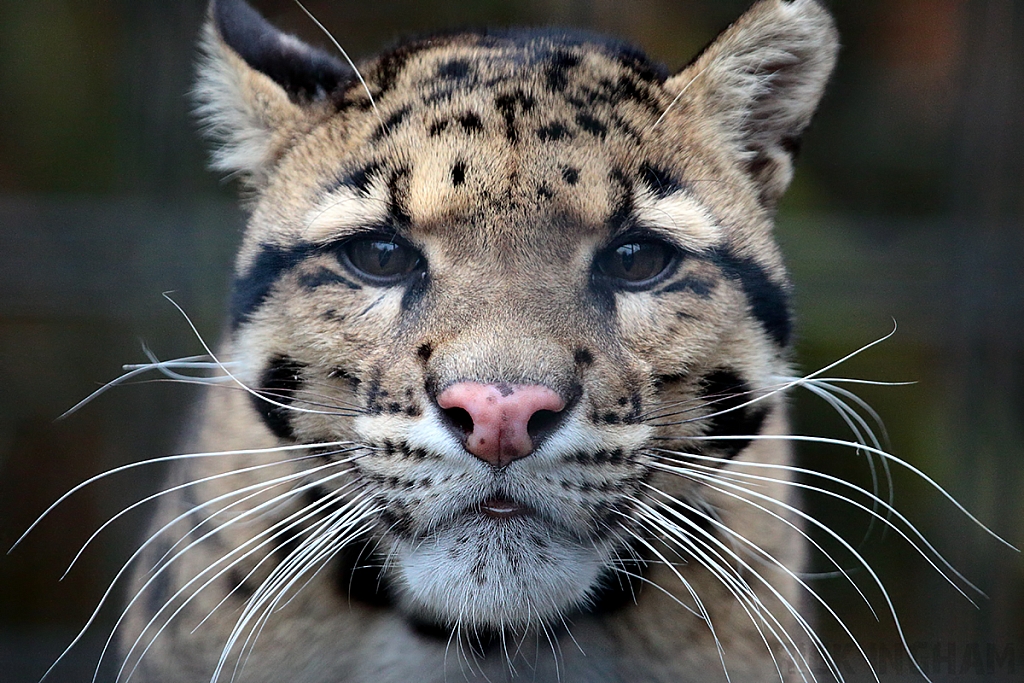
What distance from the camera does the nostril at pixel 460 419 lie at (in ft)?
4.40

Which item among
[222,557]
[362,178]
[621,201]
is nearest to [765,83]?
[621,201]

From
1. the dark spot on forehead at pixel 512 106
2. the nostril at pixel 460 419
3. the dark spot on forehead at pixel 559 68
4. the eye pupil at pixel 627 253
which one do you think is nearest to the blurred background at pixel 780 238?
the dark spot on forehead at pixel 559 68

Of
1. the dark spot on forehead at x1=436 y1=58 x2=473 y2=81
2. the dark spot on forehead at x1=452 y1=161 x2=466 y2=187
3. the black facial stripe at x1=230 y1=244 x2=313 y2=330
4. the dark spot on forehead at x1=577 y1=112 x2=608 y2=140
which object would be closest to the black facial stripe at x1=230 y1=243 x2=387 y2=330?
the black facial stripe at x1=230 y1=244 x2=313 y2=330

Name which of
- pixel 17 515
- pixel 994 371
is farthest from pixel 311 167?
pixel 994 371

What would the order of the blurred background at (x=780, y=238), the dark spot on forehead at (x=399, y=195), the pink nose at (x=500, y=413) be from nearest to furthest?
the pink nose at (x=500, y=413) → the dark spot on forehead at (x=399, y=195) → the blurred background at (x=780, y=238)

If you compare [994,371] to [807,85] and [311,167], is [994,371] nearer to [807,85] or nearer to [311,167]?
[807,85]

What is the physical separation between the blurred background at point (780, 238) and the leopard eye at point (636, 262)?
13.5 inches

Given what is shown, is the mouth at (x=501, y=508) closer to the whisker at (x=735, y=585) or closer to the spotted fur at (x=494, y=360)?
the spotted fur at (x=494, y=360)

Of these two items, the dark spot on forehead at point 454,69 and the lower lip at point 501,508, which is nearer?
the lower lip at point 501,508

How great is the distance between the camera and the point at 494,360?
135 centimetres

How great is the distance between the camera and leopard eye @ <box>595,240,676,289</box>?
1.54 m

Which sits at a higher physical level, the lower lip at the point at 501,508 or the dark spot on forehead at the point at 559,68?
the dark spot on forehead at the point at 559,68

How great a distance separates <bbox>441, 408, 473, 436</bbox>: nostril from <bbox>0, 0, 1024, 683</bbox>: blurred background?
64 cm

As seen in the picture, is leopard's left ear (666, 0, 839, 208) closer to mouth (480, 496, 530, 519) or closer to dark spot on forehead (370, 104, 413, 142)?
dark spot on forehead (370, 104, 413, 142)
